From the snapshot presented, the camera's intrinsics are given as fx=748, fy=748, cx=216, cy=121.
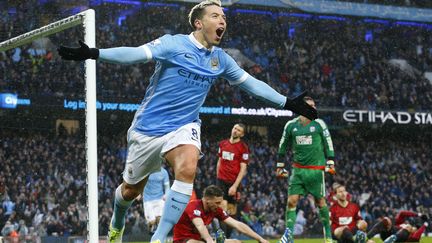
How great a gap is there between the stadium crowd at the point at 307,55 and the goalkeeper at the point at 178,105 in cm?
1853

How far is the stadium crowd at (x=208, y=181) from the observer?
29.3ft

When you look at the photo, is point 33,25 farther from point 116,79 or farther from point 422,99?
point 422,99

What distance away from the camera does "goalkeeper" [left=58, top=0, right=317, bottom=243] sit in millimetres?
5719

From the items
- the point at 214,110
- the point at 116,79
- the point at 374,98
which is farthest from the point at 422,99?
the point at 116,79

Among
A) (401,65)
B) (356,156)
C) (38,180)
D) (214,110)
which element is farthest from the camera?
(401,65)

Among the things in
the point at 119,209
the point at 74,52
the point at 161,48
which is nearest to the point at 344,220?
the point at 119,209

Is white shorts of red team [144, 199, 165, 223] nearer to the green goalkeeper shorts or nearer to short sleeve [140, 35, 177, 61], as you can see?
the green goalkeeper shorts

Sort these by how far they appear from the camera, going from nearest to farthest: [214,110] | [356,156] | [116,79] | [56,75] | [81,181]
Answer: [81,181] < [56,75] < [116,79] < [214,110] < [356,156]

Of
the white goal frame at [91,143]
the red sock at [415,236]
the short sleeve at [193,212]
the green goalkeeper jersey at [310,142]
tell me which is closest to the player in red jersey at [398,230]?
the red sock at [415,236]

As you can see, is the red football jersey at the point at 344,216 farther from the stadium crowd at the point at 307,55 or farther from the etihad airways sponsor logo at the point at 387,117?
the etihad airways sponsor logo at the point at 387,117

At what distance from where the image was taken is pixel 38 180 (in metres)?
9.26

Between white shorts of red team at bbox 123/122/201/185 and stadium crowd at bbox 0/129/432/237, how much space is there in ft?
3.50

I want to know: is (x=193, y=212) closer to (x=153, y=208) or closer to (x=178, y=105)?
(x=178, y=105)

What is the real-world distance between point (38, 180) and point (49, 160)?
1.93ft
